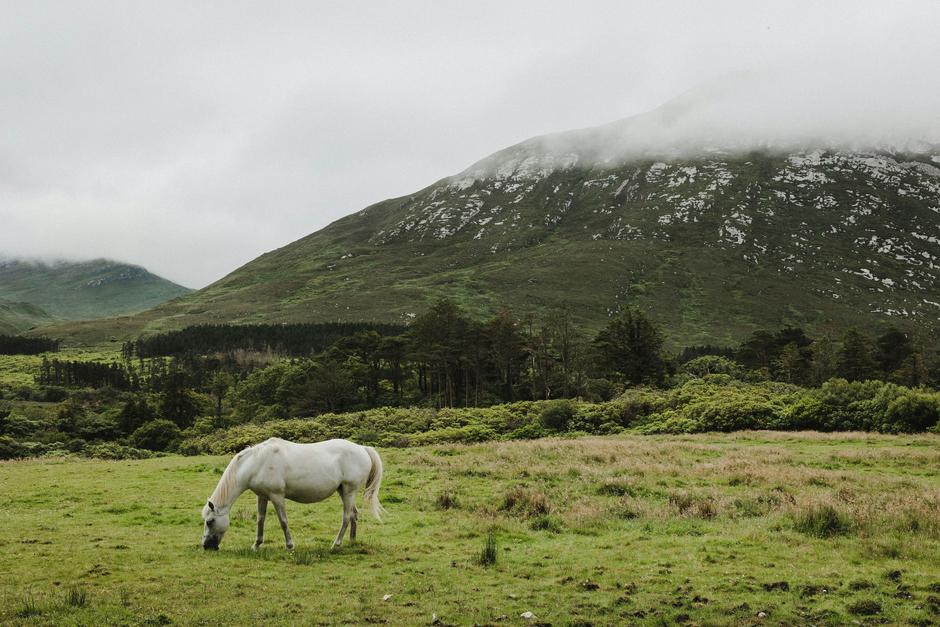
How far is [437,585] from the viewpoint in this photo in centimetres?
1069

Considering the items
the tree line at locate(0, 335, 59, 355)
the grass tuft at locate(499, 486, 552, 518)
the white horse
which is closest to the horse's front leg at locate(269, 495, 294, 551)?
the white horse

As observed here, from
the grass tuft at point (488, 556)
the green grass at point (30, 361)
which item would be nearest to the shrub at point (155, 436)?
the grass tuft at point (488, 556)

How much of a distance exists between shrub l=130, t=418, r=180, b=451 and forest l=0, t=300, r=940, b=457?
0.56 ft

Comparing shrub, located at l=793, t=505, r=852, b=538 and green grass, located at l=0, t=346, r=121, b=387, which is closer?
shrub, located at l=793, t=505, r=852, b=538

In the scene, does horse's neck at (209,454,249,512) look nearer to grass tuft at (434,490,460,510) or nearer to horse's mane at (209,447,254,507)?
horse's mane at (209,447,254,507)

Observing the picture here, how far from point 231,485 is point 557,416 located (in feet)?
123

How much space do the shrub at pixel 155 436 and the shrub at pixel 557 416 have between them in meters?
35.3

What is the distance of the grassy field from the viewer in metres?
9.20

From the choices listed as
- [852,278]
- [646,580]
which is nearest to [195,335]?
[646,580]

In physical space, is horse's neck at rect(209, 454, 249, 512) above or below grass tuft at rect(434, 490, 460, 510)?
above

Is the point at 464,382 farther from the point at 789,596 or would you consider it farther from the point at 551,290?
the point at 551,290

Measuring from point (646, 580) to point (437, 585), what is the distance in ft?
12.8

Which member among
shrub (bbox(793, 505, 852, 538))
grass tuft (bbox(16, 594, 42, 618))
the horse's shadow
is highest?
grass tuft (bbox(16, 594, 42, 618))

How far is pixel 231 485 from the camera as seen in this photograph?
1358 cm
